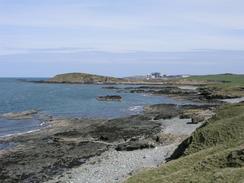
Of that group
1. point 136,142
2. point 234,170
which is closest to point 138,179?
point 234,170

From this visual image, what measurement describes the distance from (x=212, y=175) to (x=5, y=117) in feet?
189

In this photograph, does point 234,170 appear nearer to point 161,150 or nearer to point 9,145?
point 161,150

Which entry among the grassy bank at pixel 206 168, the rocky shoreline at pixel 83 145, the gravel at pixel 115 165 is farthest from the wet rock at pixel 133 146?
the grassy bank at pixel 206 168

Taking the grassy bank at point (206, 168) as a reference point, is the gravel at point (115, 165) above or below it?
below

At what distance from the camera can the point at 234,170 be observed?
16.9 meters

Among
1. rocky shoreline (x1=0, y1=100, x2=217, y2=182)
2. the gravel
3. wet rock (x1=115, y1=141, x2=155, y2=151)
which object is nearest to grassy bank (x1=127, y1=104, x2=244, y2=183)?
the gravel

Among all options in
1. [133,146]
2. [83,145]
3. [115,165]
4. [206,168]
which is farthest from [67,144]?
[206,168]

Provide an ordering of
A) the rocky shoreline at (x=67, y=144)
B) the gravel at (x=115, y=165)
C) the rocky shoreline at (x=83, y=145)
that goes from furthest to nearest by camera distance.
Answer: the rocky shoreline at (x=67, y=144) → the rocky shoreline at (x=83, y=145) → the gravel at (x=115, y=165)

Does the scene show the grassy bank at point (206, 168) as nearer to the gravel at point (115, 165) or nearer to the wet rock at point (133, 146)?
the gravel at point (115, 165)

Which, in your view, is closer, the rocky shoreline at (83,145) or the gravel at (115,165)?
the gravel at (115,165)

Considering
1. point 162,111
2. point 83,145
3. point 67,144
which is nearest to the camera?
A: point 83,145

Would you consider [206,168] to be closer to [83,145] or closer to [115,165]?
[115,165]

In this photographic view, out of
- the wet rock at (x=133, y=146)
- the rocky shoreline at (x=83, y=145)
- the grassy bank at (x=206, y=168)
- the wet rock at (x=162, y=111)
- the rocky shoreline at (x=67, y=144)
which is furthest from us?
the wet rock at (x=162, y=111)

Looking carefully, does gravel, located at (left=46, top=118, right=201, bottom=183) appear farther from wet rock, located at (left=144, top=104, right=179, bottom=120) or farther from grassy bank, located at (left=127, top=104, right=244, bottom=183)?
wet rock, located at (left=144, top=104, right=179, bottom=120)
